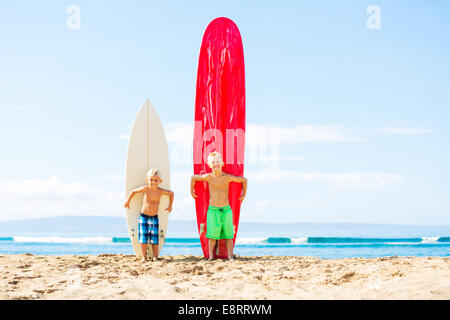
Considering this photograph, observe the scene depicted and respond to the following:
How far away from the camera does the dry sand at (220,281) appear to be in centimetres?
405

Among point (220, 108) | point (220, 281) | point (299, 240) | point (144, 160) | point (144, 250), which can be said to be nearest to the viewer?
point (220, 281)

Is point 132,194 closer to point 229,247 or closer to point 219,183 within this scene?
point 219,183

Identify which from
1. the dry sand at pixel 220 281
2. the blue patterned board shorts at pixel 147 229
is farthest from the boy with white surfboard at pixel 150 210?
the dry sand at pixel 220 281

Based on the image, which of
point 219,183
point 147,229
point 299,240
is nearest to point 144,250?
point 147,229

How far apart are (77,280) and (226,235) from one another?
2219 millimetres

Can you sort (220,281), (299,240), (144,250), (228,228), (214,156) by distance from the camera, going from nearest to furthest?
(220,281) → (214,156) → (228,228) → (144,250) → (299,240)

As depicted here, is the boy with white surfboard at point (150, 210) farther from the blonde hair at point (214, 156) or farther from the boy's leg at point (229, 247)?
the boy's leg at point (229, 247)

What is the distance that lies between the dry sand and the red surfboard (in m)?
1.08

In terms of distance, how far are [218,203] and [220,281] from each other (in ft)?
5.83

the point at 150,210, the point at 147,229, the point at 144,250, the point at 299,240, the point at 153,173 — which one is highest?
the point at 153,173

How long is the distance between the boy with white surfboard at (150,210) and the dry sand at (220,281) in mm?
426

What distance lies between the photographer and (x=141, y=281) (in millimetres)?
4672

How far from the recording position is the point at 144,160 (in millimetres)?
6926
